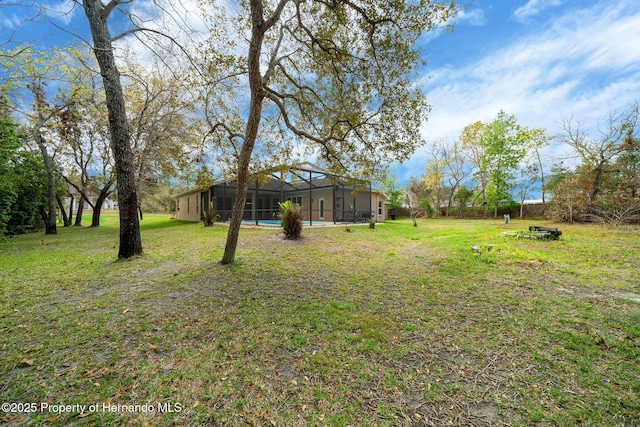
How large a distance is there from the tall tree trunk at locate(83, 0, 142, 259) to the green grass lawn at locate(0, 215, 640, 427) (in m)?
1.32

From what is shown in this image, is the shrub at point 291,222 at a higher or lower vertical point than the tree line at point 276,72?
lower

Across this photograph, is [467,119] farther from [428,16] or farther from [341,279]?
[341,279]

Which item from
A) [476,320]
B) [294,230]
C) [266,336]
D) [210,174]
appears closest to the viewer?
[266,336]

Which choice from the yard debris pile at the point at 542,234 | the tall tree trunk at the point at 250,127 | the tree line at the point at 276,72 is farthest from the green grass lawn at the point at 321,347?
the yard debris pile at the point at 542,234

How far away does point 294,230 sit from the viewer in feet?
27.0

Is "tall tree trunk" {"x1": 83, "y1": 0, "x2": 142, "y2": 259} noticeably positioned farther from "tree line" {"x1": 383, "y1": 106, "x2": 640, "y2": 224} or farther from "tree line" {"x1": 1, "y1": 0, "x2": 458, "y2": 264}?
"tree line" {"x1": 383, "y1": 106, "x2": 640, "y2": 224}

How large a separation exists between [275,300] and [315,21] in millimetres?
5906

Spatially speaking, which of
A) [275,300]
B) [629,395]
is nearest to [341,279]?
[275,300]

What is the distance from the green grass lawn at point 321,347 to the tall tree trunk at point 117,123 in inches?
52.1

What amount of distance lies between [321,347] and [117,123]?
6.14m

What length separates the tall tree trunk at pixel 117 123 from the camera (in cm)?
479

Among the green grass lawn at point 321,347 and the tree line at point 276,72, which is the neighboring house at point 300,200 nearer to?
the tree line at point 276,72

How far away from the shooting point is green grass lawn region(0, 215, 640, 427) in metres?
1.62

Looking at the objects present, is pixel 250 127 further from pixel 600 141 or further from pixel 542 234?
pixel 600 141
